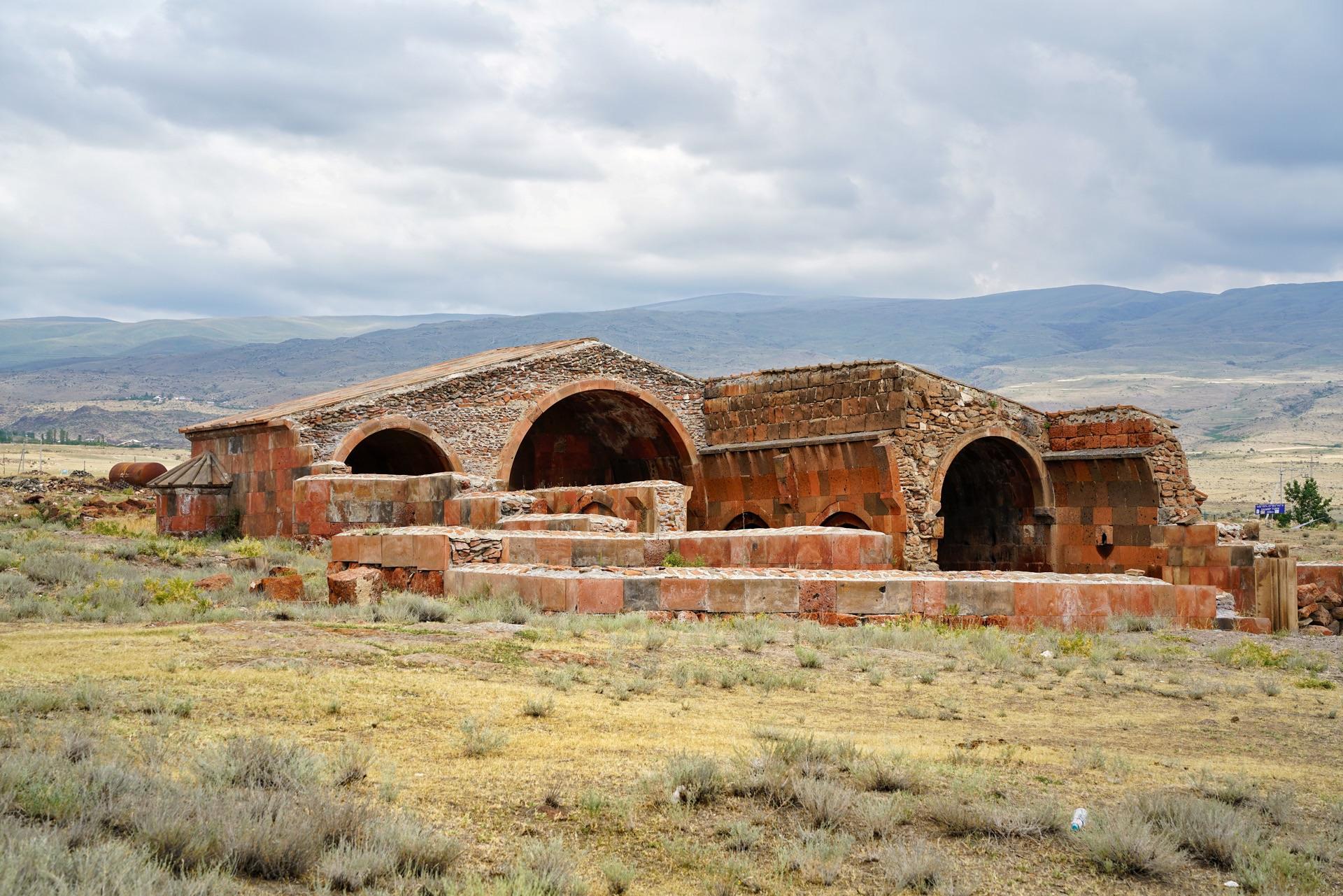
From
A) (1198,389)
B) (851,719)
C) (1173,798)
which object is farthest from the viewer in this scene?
(1198,389)

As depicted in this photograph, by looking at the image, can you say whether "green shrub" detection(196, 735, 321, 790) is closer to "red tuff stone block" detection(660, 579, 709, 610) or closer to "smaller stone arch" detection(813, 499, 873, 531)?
→ "red tuff stone block" detection(660, 579, 709, 610)

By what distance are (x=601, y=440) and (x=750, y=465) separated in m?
5.27

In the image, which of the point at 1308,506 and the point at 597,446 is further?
the point at 1308,506

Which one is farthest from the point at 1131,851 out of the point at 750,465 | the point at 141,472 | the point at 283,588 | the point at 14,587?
the point at 141,472

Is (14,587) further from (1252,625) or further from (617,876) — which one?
(1252,625)

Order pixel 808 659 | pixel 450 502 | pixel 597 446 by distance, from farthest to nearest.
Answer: pixel 597 446 < pixel 450 502 < pixel 808 659

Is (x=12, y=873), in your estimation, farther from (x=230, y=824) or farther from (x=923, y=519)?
(x=923, y=519)

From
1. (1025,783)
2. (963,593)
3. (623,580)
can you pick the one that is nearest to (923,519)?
(963,593)

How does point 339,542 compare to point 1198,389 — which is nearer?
point 339,542

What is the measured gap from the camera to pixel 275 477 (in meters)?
22.0

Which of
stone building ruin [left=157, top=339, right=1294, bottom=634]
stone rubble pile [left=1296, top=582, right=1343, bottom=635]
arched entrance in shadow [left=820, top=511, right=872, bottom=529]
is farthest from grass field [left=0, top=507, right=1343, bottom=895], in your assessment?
arched entrance in shadow [left=820, top=511, right=872, bottom=529]

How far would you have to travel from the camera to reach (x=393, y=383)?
24.6m

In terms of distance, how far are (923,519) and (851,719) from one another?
13.1 metres

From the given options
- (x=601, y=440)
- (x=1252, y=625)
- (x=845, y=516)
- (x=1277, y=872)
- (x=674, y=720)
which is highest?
(x=601, y=440)
